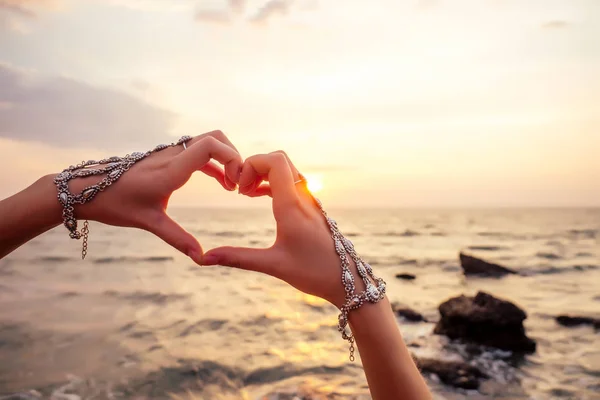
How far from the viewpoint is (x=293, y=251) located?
1730mm

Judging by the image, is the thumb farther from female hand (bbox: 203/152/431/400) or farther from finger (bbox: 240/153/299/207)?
finger (bbox: 240/153/299/207)

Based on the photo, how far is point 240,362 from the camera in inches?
253

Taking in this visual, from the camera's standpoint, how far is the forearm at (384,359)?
1637 millimetres

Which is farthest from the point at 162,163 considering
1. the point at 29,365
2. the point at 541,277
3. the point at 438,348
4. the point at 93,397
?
the point at 541,277

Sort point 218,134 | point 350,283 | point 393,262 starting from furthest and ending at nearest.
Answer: point 393,262 < point 218,134 < point 350,283

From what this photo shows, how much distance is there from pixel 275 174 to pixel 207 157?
340 mm

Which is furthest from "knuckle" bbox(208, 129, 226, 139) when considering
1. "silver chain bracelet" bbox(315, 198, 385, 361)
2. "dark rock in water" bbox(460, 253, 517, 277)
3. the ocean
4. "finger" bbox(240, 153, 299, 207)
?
"dark rock in water" bbox(460, 253, 517, 277)

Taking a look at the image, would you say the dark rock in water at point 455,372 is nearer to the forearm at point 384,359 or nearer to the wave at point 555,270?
the forearm at point 384,359

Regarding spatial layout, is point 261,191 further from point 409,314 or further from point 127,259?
point 127,259

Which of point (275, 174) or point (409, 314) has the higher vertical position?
point (275, 174)

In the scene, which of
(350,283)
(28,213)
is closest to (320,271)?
(350,283)

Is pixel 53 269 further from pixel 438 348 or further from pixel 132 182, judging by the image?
pixel 132 182

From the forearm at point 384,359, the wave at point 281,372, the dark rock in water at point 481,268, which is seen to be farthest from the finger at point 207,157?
the dark rock in water at point 481,268

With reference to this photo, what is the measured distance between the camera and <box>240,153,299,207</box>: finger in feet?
5.80
